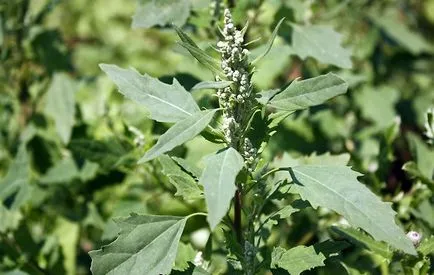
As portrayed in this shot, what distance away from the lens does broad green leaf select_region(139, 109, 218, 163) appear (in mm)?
1188

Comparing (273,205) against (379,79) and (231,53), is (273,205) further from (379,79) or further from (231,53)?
(379,79)

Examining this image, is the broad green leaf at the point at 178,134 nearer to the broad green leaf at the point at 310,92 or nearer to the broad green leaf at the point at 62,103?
the broad green leaf at the point at 310,92

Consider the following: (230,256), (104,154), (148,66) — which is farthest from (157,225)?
(148,66)

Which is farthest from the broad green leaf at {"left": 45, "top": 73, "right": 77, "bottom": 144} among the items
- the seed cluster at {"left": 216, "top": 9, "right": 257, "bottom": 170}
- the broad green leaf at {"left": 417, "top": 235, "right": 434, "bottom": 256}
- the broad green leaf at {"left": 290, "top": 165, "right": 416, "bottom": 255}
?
the broad green leaf at {"left": 417, "top": 235, "right": 434, "bottom": 256}

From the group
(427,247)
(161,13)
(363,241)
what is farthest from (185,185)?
(161,13)

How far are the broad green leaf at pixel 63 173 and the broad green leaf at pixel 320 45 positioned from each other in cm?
86

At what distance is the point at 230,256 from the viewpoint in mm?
1416

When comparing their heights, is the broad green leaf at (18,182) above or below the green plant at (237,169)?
below

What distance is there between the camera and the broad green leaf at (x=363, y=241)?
153cm

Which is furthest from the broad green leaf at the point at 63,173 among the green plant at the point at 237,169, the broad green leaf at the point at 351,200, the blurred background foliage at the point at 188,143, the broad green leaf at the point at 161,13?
the broad green leaf at the point at 351,200

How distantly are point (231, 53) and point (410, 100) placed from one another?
1.86m

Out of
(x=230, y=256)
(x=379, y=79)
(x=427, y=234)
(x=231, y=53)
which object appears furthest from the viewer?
(x=379, y=79)

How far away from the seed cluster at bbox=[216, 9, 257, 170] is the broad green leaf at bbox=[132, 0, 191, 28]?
0.58 meters

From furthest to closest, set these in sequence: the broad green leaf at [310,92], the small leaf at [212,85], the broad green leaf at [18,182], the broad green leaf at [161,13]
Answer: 1. the broad green leaf at [18,182]
2. the broad green leaf at [161,13]
3. the broad green leaf at [310,92]
4. the small leaf at [212,85]
